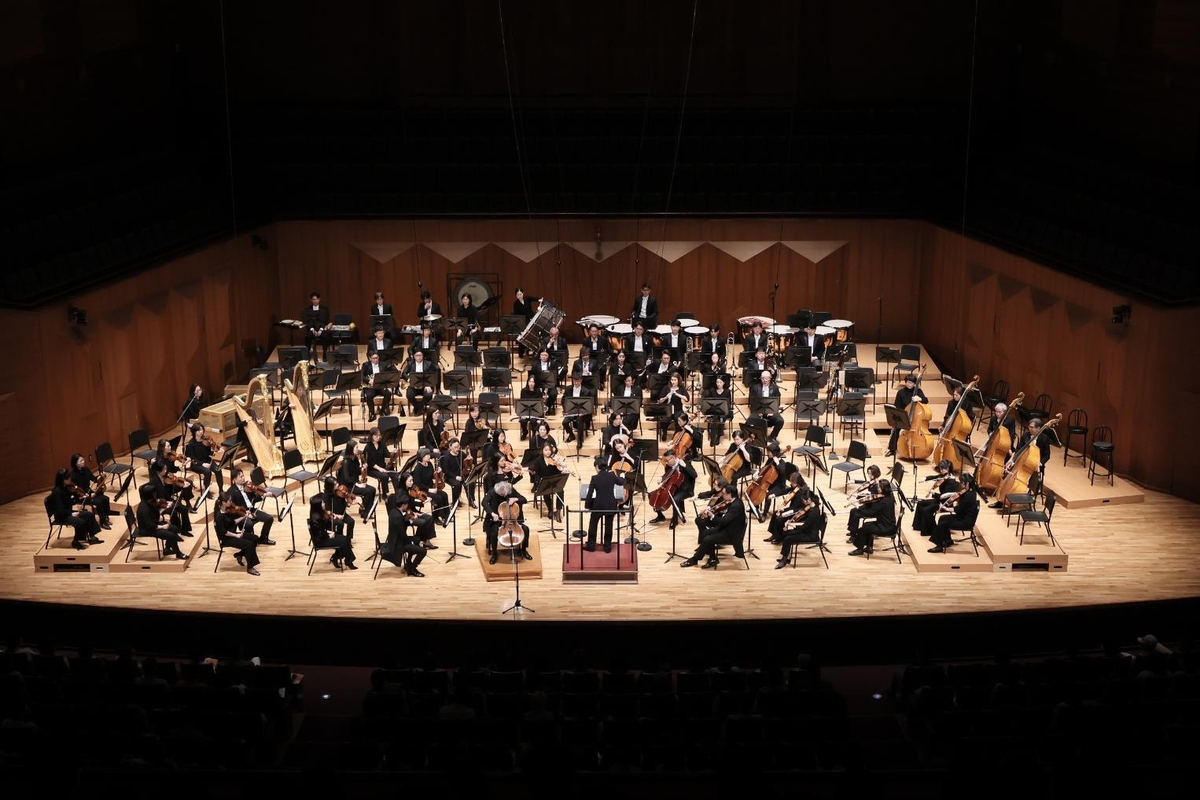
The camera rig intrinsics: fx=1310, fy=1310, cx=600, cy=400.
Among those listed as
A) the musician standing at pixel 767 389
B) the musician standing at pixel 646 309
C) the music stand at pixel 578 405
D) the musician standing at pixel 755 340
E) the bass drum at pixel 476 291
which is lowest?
the music stand at pixel 578 405

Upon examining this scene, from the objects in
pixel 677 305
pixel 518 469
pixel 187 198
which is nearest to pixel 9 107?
pixel 187 198

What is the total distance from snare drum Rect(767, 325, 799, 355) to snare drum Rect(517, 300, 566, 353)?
9.03ft

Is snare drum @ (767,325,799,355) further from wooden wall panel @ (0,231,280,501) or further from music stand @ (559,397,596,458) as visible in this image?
wooden wall panel @ (0,231,280,501)

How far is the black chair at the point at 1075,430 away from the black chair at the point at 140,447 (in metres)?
10.2

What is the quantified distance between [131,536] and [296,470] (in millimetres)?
2253

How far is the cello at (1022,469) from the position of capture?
1323cm

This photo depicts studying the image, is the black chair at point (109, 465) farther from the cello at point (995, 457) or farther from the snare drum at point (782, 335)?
the cello at point (995, 457)

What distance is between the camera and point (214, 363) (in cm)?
1755

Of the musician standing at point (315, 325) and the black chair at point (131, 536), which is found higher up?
the musician standing at point (315, 325)

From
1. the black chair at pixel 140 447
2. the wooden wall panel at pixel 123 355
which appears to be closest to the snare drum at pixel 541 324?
the wooden wall panel at pixel 123 355

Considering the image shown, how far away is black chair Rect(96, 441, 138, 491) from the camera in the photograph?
13.7m

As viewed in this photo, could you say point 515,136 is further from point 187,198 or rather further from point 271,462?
point 271,462

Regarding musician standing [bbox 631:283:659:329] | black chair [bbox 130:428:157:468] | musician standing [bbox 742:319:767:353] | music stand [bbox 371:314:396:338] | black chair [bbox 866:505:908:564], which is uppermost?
musician standing [bbox 631:283:659:329]

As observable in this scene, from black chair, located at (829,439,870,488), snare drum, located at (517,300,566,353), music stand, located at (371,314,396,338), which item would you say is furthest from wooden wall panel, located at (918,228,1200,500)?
music stand, located at (371,314,396,338)
